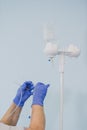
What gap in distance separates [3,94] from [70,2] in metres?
0.73

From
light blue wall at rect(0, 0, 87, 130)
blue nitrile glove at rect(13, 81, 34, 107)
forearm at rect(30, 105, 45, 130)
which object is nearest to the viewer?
forearm at rect(30, 105, 45, 130)

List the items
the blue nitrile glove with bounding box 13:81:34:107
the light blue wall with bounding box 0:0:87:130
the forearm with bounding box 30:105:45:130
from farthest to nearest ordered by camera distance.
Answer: the light blue wall with bounding box 0:0:87:130, the blue nitrile glove with bounding box 13:81:34:107, the forearm with bounding box 30:105:45:130

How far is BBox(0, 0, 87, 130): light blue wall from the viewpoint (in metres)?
1.17

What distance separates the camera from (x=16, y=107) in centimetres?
109

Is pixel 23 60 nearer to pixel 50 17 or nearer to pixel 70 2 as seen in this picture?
pixel 50 17

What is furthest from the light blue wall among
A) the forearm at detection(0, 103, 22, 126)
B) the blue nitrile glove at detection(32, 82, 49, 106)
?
the blue nitrile glove at detection(32, 82, 49, 106)

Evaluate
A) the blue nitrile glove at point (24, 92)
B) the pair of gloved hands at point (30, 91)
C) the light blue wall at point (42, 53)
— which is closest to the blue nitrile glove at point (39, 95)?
the pair of gloved hands at point (30, 91)

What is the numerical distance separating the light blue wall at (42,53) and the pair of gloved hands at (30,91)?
149 millimetres

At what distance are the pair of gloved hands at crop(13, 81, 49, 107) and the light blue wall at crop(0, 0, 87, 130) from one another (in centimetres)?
15

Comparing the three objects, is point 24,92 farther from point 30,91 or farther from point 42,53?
point 42,53

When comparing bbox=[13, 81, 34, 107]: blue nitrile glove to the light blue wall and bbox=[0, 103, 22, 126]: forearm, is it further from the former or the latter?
the light blue wall

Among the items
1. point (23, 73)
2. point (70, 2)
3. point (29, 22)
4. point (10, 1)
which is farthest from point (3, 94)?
point (70, 2)

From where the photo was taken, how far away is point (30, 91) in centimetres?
108

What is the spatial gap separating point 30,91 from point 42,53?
0.27 m
